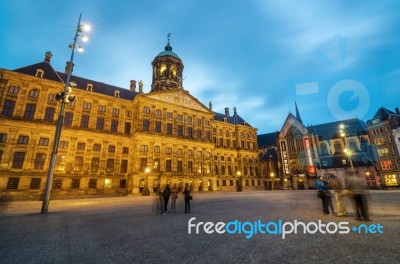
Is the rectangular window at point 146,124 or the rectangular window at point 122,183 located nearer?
the rectangular window at point 122,183

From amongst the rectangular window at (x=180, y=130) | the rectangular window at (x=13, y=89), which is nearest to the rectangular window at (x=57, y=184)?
the rectangular window at (x=13, y=89)

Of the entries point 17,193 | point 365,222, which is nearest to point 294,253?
point 365,222

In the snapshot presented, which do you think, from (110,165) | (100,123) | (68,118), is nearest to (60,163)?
(110,165)

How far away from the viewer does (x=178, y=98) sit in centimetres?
4391

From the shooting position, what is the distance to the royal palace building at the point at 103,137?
94.7 ft

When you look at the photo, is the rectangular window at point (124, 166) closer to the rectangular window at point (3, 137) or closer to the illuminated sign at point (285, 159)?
the rectangular window at point (3, 137)

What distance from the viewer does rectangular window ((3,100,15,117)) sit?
94.8 feet

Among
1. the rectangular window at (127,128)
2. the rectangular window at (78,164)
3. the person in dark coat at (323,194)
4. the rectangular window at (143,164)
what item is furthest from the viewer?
the rectangular window at (127,128)

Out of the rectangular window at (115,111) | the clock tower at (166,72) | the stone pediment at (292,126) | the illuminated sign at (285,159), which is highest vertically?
the clock tower at (166,72)

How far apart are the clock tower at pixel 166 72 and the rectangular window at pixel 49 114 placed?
22.2 meters

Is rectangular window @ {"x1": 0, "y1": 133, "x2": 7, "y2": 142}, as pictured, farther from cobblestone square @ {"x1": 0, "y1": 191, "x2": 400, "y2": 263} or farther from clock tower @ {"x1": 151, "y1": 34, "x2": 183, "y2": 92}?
cobblestone square @ {"x1": 0, "y1": 191, "x2": 400, "y2": 263}

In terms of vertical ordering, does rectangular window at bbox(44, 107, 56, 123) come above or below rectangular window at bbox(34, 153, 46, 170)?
above

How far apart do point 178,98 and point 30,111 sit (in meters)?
25.5

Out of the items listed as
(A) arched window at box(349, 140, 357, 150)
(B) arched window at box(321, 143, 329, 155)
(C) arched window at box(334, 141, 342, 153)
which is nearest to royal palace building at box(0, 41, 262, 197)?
(B) arched window at box(321, 143, 329, 155)
